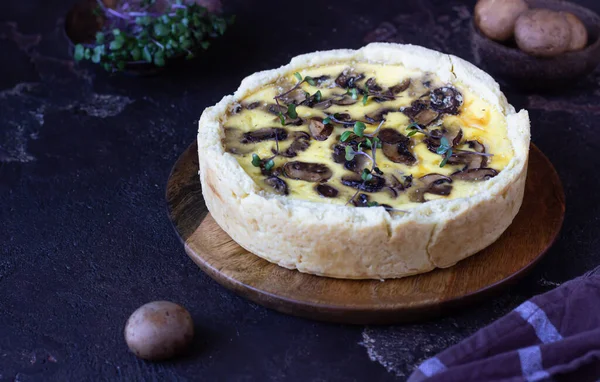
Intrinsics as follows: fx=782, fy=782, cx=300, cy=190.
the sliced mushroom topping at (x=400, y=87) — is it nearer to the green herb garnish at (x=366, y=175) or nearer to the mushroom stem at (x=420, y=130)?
the mushroom stem at (x=420, y=130)


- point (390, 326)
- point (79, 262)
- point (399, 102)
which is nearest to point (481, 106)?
point (399, 102)

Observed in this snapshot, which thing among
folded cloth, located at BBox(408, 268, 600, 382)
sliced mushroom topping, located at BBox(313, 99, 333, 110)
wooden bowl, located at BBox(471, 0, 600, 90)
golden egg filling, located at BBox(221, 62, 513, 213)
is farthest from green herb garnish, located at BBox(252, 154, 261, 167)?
wooden bowl, located at BBox(471, 0, 600, 90)

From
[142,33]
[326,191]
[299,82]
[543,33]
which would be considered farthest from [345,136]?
[142,33]

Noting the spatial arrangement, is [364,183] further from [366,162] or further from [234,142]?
[234,142]

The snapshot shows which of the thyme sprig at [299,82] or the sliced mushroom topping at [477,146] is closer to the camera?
the sliced mushroom topping at [477,146]

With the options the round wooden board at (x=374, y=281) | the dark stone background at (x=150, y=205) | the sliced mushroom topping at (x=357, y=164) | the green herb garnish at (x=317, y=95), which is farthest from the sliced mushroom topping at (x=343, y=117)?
the dark stone background at (x=150, y=205)

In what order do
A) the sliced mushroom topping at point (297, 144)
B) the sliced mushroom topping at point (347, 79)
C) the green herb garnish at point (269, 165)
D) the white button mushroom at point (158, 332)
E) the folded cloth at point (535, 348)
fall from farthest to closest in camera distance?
the sliced mushroom topping at point (347, 79) < the sliced mushroom topping at point (297, 144) < the green herb garnish at point (269, 165) < the white button mushroom at point (158, 332) < the folded cloth at point (535, 348)

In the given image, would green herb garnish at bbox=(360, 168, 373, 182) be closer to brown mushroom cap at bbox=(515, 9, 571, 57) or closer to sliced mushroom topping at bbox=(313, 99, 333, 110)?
sliced mushroom topping at bbox=(313, 99, 333, 110)
